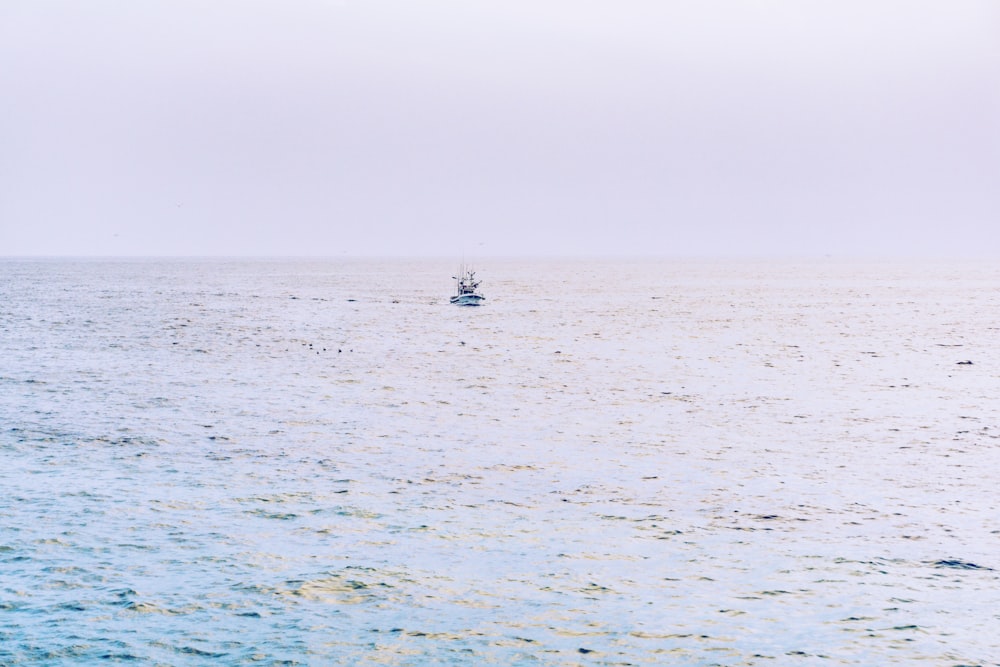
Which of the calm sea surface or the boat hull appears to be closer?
the calm sea surface

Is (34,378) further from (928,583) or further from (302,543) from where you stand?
(928,583)

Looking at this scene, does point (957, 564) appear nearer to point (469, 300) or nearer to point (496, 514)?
point (496, 514)

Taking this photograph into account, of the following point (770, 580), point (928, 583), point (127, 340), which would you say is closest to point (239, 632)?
point (770, 580)

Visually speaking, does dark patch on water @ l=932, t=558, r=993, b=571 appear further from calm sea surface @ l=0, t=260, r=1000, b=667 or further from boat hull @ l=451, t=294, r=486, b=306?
boat hull @ l=451, t=294, r=486, b=306

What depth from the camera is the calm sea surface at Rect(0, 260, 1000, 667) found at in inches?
698

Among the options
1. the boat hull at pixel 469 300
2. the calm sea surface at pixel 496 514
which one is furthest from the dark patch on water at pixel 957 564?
the boat hull at pixel 469 300

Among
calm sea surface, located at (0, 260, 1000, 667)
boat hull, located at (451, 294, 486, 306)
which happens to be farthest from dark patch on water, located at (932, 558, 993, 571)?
boat hull, located at (451, 294, 486, 306)

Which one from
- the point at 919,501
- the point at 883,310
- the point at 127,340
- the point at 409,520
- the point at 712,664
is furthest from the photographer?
the point at 883,310

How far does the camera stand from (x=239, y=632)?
17.7m

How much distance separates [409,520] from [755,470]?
37.5ft

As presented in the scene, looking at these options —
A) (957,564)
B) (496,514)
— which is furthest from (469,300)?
(957,564)

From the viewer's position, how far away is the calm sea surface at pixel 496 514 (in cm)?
1772

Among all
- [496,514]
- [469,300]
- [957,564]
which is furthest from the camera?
[469,300]

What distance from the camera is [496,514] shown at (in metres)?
25.6
